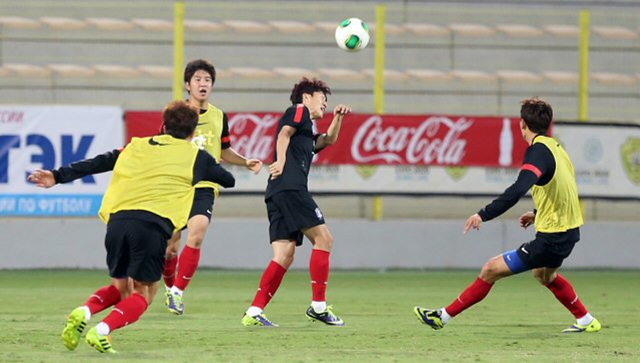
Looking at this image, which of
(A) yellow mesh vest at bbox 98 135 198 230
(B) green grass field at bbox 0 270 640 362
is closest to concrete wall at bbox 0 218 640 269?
(B) green grass field at bbox 0 270 640 362

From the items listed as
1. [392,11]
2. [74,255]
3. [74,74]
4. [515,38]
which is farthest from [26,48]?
[515,38]

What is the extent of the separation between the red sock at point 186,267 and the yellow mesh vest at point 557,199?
119 inches

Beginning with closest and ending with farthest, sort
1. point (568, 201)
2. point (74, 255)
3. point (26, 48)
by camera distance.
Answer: point (568, 201) → point (74, 255) → point (26, 48)

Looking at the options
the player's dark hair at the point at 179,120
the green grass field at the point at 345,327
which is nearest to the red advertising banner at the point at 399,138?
the green grass field at the point at 345,327

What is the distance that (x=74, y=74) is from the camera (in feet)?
57.2

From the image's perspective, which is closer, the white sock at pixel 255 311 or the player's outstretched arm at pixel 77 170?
the player's outstretched arm at pixel 77 170

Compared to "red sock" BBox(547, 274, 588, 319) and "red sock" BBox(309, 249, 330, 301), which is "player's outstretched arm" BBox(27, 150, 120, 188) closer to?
"red sock" BBox(309, 249, 330, 301)

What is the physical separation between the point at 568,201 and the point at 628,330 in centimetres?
117

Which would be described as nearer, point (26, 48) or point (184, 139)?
point (184, 139)

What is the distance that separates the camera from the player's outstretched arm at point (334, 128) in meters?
10.5

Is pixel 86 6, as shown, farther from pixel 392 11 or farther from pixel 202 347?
pixel 202 347

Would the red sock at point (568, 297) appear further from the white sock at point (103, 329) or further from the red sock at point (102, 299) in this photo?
the white sock at point (103, 329)

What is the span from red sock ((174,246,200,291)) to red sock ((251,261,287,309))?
100 centimetres

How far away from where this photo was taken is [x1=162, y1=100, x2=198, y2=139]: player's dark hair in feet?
27.0
